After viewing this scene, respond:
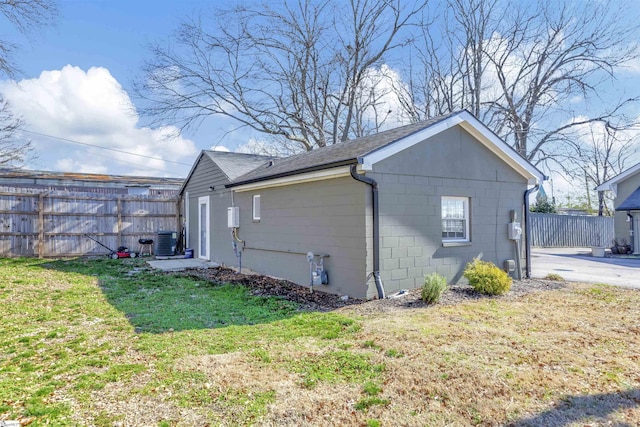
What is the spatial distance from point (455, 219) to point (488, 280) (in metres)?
1.61

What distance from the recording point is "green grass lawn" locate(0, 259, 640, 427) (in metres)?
2.90

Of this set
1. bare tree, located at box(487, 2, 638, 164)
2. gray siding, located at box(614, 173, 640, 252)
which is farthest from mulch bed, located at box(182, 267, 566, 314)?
bare tree, located at box(487, 2, 638, 164)

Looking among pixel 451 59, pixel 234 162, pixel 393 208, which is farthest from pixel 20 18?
pixel 451 59

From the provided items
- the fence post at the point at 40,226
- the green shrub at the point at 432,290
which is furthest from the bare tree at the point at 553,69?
the fence post at the point at 40,226

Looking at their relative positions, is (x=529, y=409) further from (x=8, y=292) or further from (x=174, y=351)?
(x=8, y=292)

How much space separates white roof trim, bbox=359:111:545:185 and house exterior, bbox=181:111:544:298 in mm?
22

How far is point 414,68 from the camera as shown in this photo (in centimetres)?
2317

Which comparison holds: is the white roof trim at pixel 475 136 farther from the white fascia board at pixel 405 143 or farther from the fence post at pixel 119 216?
the fence post at pixel 119 216

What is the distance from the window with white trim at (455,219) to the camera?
26.8ft

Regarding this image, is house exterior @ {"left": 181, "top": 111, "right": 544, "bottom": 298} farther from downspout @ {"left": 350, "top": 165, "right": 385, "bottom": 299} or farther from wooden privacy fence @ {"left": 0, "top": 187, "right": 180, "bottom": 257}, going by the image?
wooden privacy fence @ {"left": 0, "top": 187, "right": 180, "bottom": 257}

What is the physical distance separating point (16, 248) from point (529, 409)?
593 inches

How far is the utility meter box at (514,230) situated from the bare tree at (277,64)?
13929mm

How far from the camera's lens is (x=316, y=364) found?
3.82 metres

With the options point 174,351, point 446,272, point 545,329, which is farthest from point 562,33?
point 174,351
